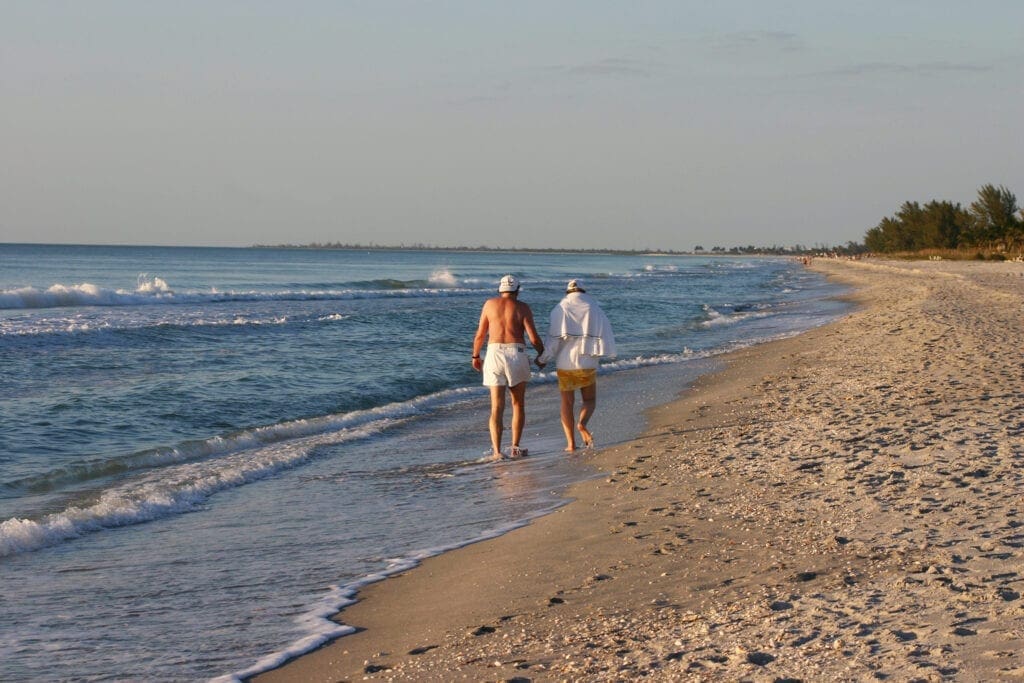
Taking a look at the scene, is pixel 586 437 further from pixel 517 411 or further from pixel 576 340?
pixel 576 340

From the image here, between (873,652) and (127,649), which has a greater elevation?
(873,652)

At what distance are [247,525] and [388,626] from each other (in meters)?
2.84

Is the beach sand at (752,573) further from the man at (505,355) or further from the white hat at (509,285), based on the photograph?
the white hat at (509,285)

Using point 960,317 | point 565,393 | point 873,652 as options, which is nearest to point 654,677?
point 873,652

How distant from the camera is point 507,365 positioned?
988 cm

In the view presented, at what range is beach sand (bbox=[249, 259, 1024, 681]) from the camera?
156 inches

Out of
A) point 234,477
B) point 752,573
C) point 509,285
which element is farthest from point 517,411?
point 752,573

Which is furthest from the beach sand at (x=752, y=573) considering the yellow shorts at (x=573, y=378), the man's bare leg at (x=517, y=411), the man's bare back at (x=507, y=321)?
the man's bare back at (x=507, y=321)

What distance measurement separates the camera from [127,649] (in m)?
4.82

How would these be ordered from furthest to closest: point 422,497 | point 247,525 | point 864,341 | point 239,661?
1. point 864,341
2. point 422,497
3. point 247,525
4. point 239,661

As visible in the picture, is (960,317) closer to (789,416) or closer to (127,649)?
(789,416)

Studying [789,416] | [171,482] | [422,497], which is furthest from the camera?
[789,416]

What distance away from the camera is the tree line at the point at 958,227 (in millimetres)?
80812

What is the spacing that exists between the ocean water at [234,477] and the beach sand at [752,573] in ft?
1.55
